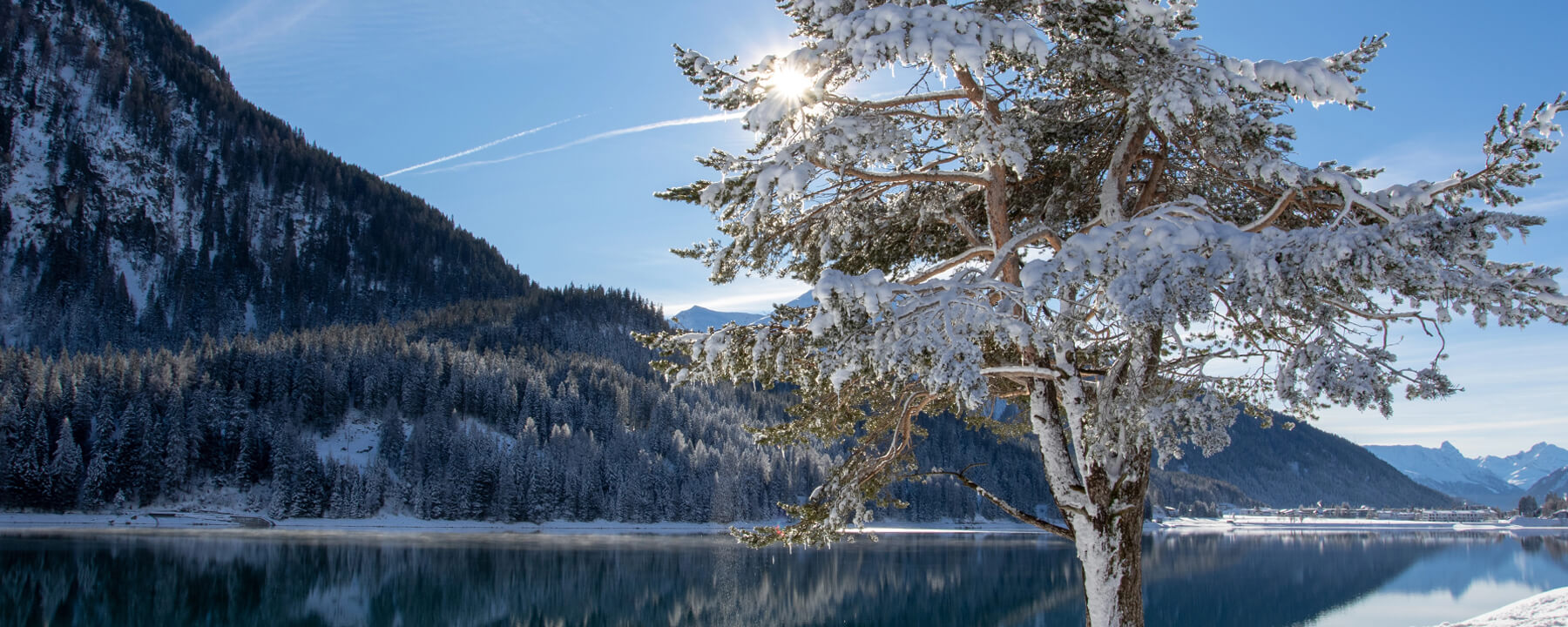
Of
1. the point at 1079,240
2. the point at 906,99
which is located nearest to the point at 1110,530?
the point at 1079,240

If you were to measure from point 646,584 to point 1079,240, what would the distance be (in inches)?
1782

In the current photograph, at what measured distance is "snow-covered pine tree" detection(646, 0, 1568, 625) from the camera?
7.48 m

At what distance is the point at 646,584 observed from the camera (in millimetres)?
49438

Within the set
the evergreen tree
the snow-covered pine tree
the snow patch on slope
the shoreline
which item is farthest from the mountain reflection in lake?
the snow-covered pine tree

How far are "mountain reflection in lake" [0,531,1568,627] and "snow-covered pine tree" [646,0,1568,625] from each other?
100 ft

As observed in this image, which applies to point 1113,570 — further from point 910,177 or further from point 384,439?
point 384,439

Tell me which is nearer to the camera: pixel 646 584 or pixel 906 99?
pixel 906 99

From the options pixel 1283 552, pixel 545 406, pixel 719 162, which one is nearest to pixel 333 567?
pixel 719 162

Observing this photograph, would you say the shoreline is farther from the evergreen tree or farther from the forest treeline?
the evergreen tree

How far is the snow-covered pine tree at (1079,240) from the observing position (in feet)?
24.5

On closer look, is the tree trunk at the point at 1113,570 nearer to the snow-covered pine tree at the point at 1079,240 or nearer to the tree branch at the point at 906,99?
the snow-covered pine tree at the point at 1079,240

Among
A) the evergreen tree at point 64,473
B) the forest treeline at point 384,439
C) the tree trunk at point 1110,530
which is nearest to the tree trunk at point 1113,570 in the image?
the tree trunk at point 1110,530

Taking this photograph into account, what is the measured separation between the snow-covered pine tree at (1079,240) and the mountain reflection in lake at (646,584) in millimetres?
30558

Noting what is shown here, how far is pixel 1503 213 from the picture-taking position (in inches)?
281
